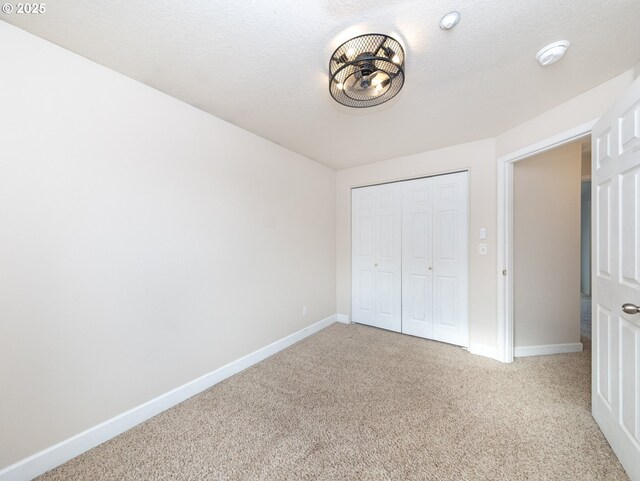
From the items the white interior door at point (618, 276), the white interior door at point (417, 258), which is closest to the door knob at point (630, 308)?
the white interior door at point (618, 276)

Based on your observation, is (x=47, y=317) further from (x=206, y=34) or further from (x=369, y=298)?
(x=369, y=298)

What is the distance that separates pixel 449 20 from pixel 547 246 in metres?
2.59

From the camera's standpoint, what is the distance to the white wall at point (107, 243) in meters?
1.33

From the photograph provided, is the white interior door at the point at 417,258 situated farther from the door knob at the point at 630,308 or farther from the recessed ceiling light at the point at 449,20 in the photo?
the recessed ceiling light at the point at 449,20

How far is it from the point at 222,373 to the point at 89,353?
103 centimetres

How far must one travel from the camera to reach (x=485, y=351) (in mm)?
2717

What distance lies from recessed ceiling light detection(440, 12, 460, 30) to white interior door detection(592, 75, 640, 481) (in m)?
0.97

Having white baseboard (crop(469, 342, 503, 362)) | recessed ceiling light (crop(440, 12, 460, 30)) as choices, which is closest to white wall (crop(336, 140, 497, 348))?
white baseboard (crop(469, 342, 503, 362))

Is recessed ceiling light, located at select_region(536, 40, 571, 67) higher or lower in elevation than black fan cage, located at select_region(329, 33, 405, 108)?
higher

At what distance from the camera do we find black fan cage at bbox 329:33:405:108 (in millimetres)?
1330

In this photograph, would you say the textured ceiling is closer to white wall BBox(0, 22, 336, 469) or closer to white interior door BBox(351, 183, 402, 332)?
white wall BBox(0, 22, 336, 469)

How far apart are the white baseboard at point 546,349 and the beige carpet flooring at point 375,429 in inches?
6.1

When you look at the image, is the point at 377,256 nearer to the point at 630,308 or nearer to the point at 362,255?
the point at 362,255

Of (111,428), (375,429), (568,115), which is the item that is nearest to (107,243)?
(111,428)
